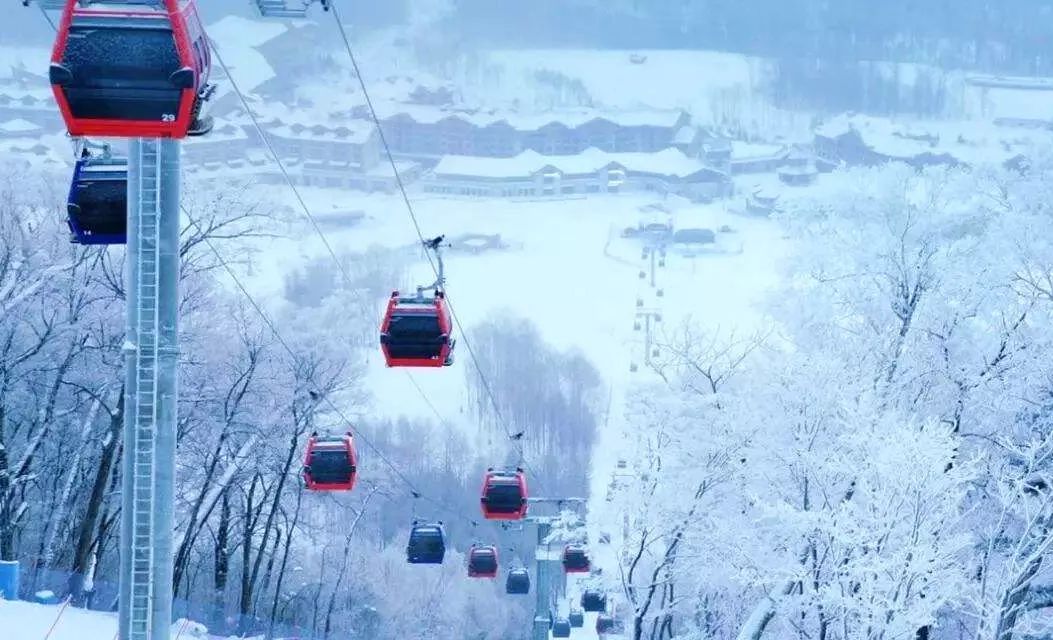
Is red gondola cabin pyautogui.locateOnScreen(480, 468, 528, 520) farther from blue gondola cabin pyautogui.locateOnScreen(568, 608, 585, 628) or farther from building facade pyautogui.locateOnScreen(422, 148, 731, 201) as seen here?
building facade pyautogui.locateOnScreen(422, 148, 731, 201)

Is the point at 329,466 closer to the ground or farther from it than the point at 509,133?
closer to the ground

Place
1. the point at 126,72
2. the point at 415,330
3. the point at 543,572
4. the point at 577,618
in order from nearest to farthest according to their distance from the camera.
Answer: the point at 126,72 < the point at 415,330 < the point at 543,572 < the point at 577,618

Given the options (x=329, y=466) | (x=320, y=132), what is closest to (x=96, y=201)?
(x=329, y=466)

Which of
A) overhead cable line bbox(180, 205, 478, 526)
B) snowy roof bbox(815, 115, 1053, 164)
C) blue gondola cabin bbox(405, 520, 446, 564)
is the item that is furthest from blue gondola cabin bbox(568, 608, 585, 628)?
snowy roof bbox(815, 115, 1053, 164)

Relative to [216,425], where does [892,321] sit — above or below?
above

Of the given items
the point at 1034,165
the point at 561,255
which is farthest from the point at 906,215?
the point at 561,255

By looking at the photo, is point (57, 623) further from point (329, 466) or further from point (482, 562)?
point (482, 562)

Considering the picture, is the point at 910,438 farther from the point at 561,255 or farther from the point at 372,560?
the point at 561,255
